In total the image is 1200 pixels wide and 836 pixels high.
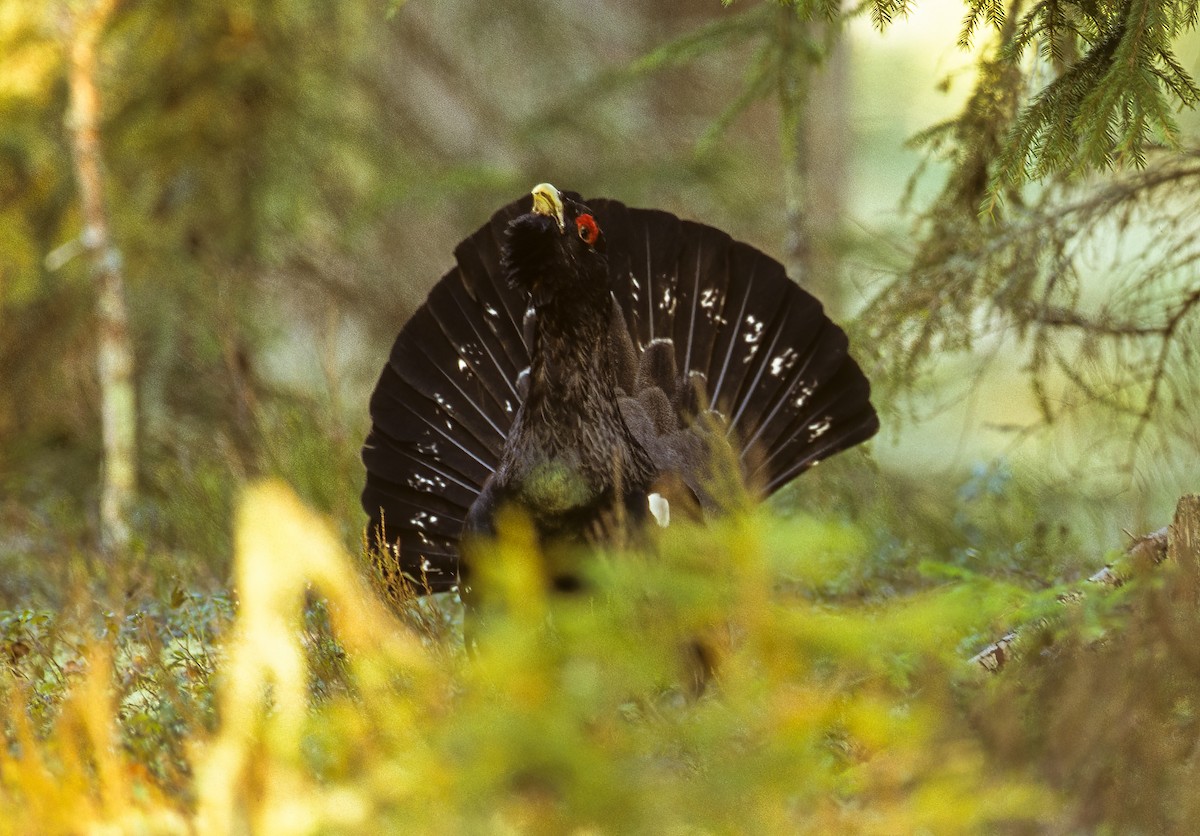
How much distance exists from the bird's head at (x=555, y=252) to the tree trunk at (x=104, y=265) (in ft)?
12.3

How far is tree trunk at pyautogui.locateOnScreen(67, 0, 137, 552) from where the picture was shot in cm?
694

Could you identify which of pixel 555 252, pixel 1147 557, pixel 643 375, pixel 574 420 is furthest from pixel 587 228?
pixel 1147 557

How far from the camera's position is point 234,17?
28.3ft

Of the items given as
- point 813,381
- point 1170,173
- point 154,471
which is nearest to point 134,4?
point 154,471

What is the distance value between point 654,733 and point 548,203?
7.47ft

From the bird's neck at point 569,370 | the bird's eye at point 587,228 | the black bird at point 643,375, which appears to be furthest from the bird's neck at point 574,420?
the black bird at point 643,375

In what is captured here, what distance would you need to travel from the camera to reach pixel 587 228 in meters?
4.47

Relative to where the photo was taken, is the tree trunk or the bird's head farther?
the tree trunk

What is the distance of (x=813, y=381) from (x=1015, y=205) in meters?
1.41

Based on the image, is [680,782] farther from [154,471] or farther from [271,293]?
[271,293]

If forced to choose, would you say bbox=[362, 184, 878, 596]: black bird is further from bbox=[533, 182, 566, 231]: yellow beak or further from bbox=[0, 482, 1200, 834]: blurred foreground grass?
bbox=[0, 482, 1200, 834]: blurred foreground grass

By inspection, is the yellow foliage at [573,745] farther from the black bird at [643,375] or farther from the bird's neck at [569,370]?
the black bird at [643,375]

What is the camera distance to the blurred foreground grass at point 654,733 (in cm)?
219

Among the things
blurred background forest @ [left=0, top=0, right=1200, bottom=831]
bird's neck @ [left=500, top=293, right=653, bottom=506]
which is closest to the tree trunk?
blurred background forest @ [left=0, top=0, right=1200, bottom=831]
